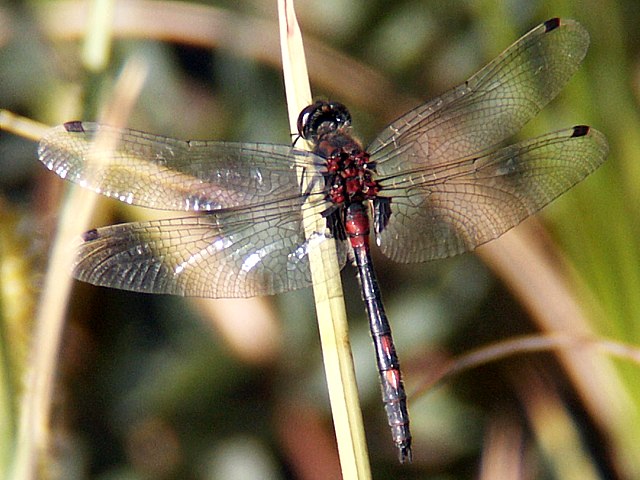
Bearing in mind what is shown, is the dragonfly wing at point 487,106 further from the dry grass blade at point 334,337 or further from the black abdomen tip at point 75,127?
the black abdomen tip at point 75,127

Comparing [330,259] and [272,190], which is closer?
[330,259]

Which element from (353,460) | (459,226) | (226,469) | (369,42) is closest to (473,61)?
(369,42)

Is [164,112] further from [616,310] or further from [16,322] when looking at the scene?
[616,310]

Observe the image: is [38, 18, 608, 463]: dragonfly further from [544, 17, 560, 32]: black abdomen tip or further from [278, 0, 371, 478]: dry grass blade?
[278, 0, 371, 478]: dry grass blade

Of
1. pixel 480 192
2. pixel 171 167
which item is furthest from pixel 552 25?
pixel 171 167

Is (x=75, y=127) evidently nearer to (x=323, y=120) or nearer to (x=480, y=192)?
(x=323, y=120)

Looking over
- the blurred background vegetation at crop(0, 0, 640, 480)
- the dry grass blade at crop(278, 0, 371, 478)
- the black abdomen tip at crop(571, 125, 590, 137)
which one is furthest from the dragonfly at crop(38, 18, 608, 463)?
the blurred background vegetation at crop(0, 0, 640, 480)
